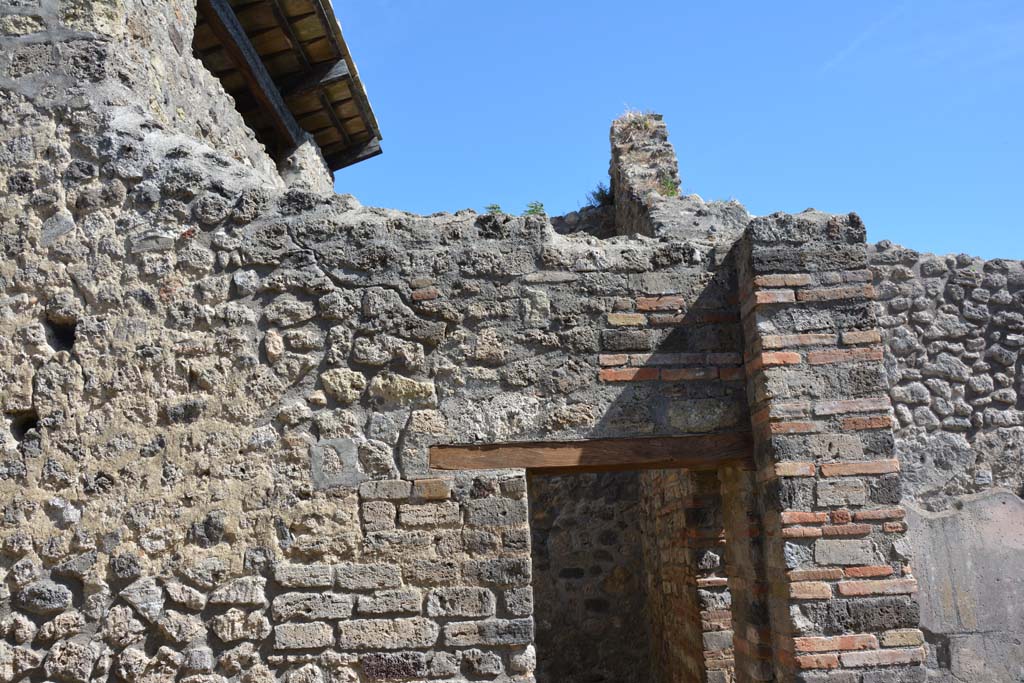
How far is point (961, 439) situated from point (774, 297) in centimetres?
210

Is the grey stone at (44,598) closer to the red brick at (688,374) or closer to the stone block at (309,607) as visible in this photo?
the stone block at (309,607)

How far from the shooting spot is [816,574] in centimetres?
352

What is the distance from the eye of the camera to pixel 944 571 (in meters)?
4.88

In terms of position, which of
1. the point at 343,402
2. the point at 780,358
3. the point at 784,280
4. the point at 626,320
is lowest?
the point at 343,402

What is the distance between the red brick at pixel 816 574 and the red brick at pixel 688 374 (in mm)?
893

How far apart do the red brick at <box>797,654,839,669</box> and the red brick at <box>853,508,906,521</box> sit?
22.2 inches

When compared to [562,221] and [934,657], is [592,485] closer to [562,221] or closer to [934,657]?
[562,221]

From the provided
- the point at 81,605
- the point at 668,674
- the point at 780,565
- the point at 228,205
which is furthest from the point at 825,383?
the point at 668,674

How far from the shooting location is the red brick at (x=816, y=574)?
352 cm

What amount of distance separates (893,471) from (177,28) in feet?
14.5

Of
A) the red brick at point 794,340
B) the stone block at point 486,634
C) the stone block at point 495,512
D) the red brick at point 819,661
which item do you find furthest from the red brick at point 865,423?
the stone block at point 486,634

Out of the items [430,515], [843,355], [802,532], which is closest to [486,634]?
[430,515]

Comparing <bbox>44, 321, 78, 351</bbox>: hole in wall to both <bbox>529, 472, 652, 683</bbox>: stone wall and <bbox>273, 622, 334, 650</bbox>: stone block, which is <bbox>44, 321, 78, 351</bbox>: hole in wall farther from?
<bbox>529, 472, 652, 683</bbox>: stone wall

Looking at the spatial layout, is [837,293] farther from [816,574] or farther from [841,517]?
[816,574]
